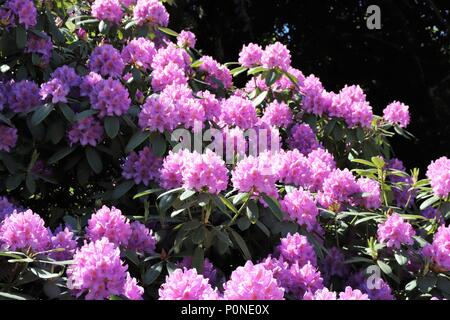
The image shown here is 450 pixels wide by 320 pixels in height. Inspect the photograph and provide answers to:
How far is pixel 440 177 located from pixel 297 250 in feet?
2.17

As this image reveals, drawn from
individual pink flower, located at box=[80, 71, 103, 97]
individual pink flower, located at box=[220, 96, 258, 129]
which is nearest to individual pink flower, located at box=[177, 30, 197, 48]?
individual pink flower, located at box=[220, 96, 258, 129]

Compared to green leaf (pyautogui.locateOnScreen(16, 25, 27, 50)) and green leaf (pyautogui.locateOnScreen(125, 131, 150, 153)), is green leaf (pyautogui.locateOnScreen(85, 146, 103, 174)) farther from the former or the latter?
green leaf (pyautogui.locateOnScreen(16, 25, 27, 50))

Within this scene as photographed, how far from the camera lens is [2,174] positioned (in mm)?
2328

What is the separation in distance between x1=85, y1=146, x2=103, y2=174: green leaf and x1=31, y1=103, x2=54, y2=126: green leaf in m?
0.19

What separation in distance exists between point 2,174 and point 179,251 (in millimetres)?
802

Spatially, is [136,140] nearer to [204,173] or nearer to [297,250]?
[204,173]

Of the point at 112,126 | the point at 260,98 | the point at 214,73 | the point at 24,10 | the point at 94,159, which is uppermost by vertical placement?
the point at 24,10

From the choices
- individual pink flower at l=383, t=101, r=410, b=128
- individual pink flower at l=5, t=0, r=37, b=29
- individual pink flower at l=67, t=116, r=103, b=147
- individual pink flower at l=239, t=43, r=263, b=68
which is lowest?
individual pink flower at l=67, t=116, r=103, b=147

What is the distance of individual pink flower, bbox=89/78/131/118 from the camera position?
7.39ft

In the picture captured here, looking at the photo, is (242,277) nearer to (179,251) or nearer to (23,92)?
(179,251)

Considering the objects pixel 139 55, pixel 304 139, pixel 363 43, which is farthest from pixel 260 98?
pixel 363 43

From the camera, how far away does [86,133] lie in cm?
227

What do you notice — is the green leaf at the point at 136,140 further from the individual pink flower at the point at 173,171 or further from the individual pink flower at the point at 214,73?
the individual pink flower at the point at 214,73

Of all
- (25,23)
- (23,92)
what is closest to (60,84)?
(23,92)
